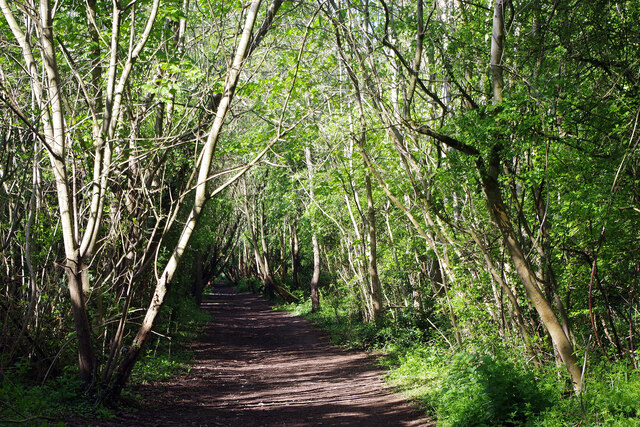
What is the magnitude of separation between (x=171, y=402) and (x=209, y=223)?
1058cm

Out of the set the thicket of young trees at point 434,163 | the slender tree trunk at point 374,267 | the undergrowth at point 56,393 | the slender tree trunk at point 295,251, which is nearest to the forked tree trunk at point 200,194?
the thicket of young trees at point 434,163

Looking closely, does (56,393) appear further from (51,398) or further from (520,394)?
(520,394)

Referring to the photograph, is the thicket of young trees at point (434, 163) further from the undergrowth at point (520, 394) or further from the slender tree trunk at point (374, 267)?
the slender tree trunk at point (374, 267)

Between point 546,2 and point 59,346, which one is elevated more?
point 546,2

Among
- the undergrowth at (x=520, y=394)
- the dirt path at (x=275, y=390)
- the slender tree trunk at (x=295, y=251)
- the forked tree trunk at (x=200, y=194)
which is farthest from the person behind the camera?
the slender tree trunk at (x=295, y=251)

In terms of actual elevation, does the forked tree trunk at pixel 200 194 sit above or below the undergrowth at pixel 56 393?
above

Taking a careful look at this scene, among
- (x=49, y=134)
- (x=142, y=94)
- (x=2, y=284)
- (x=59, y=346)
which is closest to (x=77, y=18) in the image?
(x=142, y=94)

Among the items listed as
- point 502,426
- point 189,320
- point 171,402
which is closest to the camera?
point 502,426

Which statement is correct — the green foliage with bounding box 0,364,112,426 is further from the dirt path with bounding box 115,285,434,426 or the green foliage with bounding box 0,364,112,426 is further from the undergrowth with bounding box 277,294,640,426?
the undergrowth with bounding box 277,294,640,426

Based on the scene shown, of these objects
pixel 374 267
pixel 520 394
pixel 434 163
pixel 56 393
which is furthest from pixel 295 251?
pixel 520 394

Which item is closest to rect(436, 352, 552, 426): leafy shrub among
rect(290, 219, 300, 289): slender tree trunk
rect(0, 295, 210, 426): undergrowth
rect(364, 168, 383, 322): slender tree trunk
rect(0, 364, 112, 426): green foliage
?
rect(0, 295, 210, 426): undergrowth

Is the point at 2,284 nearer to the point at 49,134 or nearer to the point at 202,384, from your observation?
the point at 49,134

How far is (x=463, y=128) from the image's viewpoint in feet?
19.3

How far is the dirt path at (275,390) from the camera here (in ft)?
23.7
